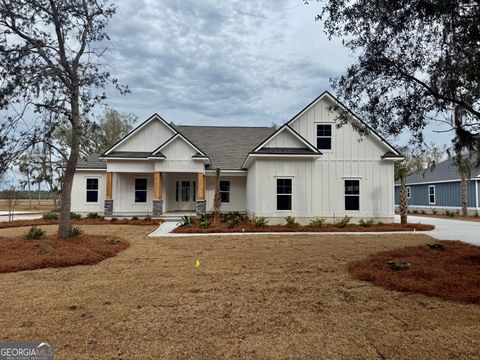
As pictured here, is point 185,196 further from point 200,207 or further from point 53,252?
point 53,252

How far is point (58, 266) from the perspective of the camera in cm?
756

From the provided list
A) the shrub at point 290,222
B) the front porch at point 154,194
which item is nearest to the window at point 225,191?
the front porch at point 154,194

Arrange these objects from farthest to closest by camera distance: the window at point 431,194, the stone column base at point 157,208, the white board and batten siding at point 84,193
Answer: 1. the window at point 431,194
2. the white board and batten siding at point 84,193
3. the stone column base at point 157,208

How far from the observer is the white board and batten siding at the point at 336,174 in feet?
52.8

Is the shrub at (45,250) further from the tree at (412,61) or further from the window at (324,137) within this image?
the window at (324,137)

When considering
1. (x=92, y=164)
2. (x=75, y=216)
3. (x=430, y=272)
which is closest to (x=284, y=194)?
(x=430, y=272)

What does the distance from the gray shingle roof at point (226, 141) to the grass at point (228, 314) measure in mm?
13143

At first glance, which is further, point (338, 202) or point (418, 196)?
point (418, 196)

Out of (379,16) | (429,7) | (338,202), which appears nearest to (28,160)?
(379,16)

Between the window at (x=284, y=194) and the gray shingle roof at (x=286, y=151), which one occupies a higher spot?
the gray shingle roof at (x=286, y=151)

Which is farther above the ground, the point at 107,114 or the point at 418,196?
the point at 107,114

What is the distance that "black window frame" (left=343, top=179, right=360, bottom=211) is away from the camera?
16672 mm

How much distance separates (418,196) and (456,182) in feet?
18.9

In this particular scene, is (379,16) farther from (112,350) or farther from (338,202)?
(338,202)
